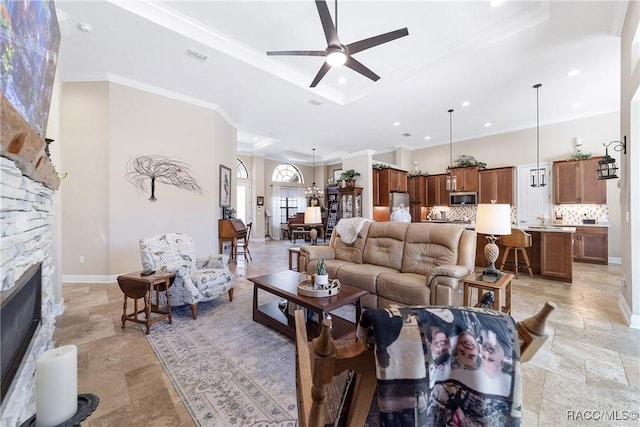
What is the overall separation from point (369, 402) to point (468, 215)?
8231 mm

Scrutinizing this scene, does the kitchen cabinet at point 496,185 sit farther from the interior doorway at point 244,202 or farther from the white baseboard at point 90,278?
the white baseboard at point 90,278

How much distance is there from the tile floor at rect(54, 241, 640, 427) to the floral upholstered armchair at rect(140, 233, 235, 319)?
54 cm

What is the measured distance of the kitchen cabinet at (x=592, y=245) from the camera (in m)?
5.54

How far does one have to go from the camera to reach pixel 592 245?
5.65 metres

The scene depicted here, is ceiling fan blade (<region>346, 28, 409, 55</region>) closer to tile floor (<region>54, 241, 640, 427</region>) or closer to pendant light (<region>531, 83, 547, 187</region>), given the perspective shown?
tile floor (<region>54, 241, 640, 427</region>)

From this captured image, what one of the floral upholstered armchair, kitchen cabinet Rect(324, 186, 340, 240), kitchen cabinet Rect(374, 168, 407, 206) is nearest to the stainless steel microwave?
kitchen cabinet Rect(374, 168, 407, 206)

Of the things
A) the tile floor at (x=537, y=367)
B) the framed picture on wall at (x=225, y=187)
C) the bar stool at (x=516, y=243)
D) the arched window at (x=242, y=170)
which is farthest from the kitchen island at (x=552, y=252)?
the arched window at (x=242, y=170)

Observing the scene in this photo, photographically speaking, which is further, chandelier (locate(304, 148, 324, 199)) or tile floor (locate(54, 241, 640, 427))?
chandelier (locate(304, 148, 324, 199))

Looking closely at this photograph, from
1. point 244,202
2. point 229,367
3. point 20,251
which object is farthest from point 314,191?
point 20,251

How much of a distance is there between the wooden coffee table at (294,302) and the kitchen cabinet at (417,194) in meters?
6.33

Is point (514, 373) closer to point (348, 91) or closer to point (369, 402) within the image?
point (369, 402)

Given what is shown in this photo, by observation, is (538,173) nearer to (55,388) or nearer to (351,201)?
(351,201)

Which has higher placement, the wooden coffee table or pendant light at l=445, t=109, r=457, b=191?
pendant light at l=445, t=109, r=457, b=191

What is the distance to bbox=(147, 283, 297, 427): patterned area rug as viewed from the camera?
5.22 ft
